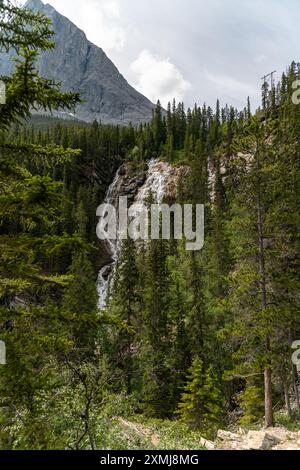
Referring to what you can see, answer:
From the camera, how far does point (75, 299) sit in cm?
3969

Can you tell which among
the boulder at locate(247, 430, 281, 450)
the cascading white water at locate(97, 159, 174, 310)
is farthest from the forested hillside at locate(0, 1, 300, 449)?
the cascading white water at locate(97, 159, 174, 310)

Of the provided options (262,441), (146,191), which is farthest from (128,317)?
(146,191)

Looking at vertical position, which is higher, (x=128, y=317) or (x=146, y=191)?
(x=146, y=191)

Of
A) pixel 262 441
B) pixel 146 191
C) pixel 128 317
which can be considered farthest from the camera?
pixel 146 191

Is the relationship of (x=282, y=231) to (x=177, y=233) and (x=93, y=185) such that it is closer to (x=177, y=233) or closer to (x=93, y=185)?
(x=177, y=233)

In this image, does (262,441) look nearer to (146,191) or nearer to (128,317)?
(128,317)

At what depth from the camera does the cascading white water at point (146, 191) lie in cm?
6839

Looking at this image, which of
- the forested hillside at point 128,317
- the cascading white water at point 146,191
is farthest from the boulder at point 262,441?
the cascading white water at point 146,191

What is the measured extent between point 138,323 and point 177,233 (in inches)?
1239

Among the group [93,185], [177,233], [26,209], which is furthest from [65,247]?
[93,185]

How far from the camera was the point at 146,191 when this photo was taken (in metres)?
88.1

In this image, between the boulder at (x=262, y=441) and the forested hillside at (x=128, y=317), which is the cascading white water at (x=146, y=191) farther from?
the boulder at (x=262, y=441)

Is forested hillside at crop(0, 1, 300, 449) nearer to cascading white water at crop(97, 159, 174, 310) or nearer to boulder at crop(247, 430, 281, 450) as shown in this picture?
boulder at crop(247, 430, 281, 450)

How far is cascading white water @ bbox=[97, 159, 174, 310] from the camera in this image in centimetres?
6839
